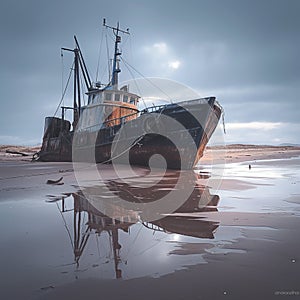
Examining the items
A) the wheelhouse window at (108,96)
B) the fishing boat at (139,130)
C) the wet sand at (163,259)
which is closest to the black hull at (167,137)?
the fishing boat at (139,130)

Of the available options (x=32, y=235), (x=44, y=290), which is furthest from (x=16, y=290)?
(x=32, y=235)

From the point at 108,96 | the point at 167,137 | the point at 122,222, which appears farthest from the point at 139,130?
the point at 122,222

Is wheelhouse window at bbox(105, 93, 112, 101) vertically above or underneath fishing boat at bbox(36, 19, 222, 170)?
above

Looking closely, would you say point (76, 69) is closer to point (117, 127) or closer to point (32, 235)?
point (117, 127)

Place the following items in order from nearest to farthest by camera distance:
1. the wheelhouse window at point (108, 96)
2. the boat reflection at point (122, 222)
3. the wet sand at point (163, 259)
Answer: the wet sand at point (163, 259) → the boat reflection at point (122, 222) → the wheelhouse window at point (108, 96)

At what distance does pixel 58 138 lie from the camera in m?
21.6

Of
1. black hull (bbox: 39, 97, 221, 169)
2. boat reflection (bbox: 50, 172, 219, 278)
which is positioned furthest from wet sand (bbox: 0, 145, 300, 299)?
black hull (bbox: 39, 97, 221, 169)

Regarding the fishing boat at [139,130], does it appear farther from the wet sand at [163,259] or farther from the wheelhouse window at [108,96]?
the wet sand at [163,259]

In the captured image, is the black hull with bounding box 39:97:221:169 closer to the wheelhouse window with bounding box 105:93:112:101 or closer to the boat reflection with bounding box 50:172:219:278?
the wheelhouse window with bounding box 105:93:112:101

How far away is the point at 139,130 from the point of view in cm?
1344

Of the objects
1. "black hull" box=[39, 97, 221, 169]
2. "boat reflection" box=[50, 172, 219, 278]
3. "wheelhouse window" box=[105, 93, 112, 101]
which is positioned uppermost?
"wheelhouse window" box=[105, 93, 112, 101]

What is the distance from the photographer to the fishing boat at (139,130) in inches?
512

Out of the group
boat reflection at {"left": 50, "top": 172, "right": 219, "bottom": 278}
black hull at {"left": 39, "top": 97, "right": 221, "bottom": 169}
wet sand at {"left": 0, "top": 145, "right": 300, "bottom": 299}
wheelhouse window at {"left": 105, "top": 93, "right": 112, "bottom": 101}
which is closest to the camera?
wet sand at {"left": 0, "top": 145, "right": 300, "bottom": 299}

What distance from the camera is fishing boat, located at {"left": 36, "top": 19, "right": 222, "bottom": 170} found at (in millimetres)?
13008
